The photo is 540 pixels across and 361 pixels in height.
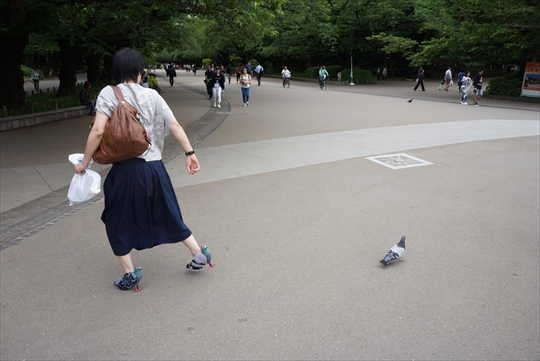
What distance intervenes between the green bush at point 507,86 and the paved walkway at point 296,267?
618 inches

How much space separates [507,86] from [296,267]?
74.9 feet

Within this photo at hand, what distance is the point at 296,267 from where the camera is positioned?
423 cm

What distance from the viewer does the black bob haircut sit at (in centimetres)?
Answer: 337

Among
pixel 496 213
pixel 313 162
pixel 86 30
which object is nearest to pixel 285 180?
pixel 313 162

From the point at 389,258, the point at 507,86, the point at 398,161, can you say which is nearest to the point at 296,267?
the point at 389,258

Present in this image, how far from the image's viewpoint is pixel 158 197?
3.58 metres

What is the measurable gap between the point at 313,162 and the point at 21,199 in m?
4.90

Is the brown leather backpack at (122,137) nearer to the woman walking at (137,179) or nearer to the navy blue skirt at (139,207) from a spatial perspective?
the woman walking at (137,179)

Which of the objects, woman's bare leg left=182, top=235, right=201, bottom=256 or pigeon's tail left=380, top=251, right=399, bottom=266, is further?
pigeon's tail left=380, top=251, right=399, bottom=266

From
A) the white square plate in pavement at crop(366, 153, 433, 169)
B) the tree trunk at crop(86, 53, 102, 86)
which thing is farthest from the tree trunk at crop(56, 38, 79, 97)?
the white square plate in pavement at crop(366, 153, 433, 169)

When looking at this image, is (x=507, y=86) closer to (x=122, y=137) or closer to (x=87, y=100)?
(x=87, y=100)

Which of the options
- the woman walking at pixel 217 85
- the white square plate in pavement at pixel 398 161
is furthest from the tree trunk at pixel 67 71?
the white square plate in pavement at pixel 398 161

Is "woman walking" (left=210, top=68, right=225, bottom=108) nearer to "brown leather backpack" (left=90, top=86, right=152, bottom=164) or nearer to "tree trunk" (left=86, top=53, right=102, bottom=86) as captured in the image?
"tree trunk" (left=86, top=53, right=102, bottom=86)

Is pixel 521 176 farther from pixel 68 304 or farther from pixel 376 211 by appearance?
pixel 68 304
